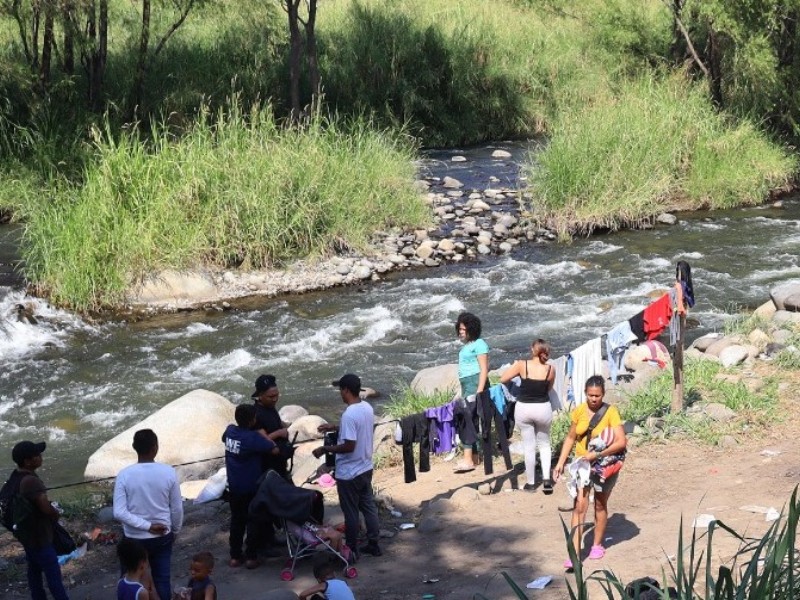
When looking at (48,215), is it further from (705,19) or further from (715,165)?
(705,19)

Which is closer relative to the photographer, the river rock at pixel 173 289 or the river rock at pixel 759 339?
the river rock at pixel 759 339

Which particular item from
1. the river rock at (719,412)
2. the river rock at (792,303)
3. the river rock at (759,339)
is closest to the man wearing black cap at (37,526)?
the river rock at (719,412)

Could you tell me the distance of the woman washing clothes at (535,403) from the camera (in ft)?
27.3

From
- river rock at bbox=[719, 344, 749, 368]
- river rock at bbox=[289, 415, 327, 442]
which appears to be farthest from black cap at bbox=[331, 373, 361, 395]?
river rock at bbox=[719, 344, 749, 368]

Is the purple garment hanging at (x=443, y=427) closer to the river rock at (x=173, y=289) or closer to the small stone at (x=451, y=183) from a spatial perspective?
the river rock at (x=173, y=289)

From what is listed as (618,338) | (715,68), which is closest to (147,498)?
(618,338)

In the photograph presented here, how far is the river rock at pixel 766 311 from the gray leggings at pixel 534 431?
558cm

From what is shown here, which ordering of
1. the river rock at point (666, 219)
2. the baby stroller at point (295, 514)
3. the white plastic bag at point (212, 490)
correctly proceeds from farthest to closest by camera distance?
the river rock at point (666, 219) → the white plastic bag at point (212, 490) → the baby stroller at point (295, 514)

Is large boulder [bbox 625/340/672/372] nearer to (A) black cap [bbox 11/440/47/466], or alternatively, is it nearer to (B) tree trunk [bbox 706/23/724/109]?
(A) black cap [bbox 11/440/47/466]

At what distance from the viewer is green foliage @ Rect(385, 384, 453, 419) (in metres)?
10.7

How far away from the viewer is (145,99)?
24859 millimetres

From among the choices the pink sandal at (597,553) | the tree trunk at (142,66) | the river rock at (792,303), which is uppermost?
the tree trunk at (142,66)

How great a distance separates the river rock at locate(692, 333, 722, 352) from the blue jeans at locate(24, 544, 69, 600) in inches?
307

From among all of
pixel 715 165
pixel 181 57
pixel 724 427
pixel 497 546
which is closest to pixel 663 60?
pixel 715 165
